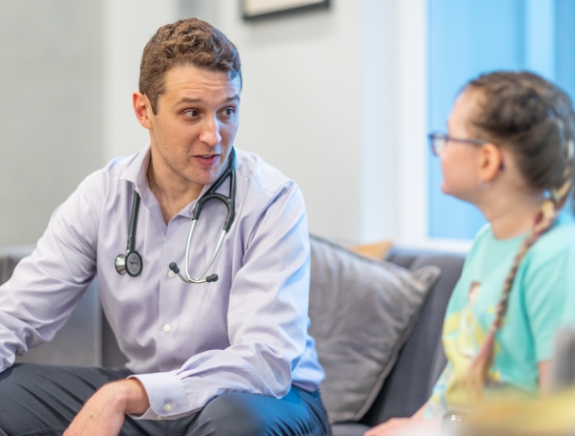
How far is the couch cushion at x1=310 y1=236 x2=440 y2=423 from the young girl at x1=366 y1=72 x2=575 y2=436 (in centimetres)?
100

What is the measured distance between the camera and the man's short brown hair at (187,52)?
1573 millimetres

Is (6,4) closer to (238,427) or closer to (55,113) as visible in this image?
(55,113)

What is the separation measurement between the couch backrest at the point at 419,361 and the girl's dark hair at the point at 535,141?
43.7 inches

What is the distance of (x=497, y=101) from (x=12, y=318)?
1.18 m

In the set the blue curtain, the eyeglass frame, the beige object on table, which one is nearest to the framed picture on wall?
the blue curtain

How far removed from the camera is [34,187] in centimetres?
277

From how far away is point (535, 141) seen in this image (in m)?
0.80

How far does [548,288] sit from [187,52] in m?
1.06

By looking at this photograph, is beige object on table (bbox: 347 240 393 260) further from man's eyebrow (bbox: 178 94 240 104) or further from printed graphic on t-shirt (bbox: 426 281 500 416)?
printed graphic on t-shirt (bbox: 426 281 500 416)

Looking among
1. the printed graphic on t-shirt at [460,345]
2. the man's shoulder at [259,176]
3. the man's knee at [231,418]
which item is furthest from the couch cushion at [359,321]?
the printed graphic on t-shirt at [460,345]

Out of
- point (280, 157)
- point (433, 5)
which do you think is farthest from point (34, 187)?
point (433, 5)

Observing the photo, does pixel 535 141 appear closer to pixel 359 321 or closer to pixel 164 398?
pixel 164 398

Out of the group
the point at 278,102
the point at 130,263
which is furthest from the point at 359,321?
the point at 278,102

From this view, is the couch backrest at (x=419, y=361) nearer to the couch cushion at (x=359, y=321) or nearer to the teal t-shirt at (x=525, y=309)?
the couch cushion at (x=359, y=321)
